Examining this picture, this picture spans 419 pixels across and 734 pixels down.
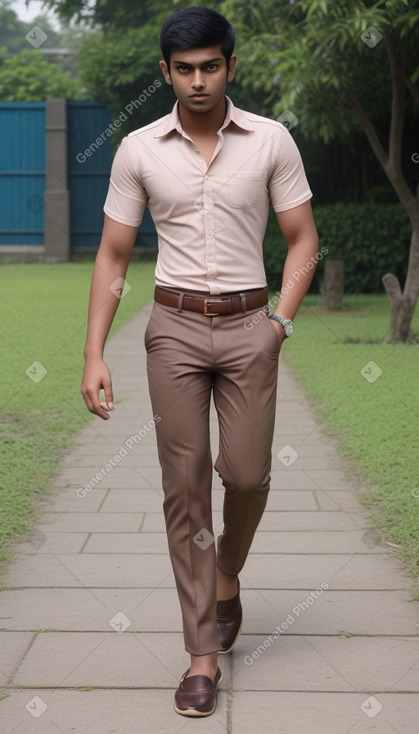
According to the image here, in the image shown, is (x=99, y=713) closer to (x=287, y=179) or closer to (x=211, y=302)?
(x=211, y=302)

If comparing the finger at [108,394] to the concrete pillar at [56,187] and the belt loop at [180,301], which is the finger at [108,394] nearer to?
the belt loop at [180,301]

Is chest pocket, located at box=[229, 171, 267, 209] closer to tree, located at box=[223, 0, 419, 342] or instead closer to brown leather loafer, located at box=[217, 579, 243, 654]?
brown leather loafer, located at box=[217, 579, 243, 654]

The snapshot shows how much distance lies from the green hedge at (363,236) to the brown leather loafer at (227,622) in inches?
497

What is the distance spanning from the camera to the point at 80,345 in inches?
461

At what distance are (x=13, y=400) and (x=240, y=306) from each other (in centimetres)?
547

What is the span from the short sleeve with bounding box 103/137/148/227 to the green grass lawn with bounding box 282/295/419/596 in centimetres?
193

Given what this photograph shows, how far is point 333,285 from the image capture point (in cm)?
1441

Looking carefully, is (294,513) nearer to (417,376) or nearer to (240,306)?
(240,306)

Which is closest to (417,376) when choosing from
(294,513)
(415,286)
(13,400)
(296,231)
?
(415,286)

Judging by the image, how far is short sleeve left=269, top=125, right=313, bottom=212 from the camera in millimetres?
3340

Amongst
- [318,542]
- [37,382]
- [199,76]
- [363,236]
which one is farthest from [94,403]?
[363,236]

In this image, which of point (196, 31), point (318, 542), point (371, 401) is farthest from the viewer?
point (371, 401)

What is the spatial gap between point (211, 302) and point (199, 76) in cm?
63

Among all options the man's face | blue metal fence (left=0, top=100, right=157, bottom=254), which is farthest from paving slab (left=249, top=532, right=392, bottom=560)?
blue metal fence (left=0, top=100, right=157, bottom=254)
